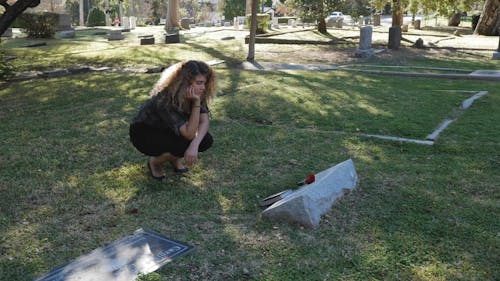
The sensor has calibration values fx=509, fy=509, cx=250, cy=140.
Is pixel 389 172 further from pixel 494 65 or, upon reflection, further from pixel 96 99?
pixel 494 65

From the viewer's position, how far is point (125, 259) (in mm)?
3268

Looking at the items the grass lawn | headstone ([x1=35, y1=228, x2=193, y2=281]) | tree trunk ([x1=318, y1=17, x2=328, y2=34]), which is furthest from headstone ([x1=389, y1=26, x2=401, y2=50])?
headstone ([x1=35, y1=228, x2=193, y2=281])

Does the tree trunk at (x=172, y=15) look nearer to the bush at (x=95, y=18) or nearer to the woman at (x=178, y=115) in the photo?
the bush at (x=95, y=18)

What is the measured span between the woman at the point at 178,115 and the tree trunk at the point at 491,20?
80.8 ft

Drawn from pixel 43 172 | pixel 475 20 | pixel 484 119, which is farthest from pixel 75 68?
pixel 475 20

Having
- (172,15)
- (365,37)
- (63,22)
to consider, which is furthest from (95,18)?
(365,37)

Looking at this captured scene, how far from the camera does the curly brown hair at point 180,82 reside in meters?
4.23

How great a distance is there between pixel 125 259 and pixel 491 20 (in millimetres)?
26241

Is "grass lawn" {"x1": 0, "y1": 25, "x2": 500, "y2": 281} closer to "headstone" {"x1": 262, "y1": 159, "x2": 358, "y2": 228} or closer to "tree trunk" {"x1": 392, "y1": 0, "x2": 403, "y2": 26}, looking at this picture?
"headstone" {"x1": 262, "y1": 159, "x2": 358, "y2": 228}

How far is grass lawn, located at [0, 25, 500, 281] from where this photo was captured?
3.29 m

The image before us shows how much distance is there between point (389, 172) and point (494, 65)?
966 cm

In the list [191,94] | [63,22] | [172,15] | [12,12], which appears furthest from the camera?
[172,15]

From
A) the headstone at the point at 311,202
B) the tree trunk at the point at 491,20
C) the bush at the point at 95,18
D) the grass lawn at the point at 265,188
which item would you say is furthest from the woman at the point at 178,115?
the bush at the point at 95,18

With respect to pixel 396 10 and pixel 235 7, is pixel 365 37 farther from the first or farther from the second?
pixel 235 7
